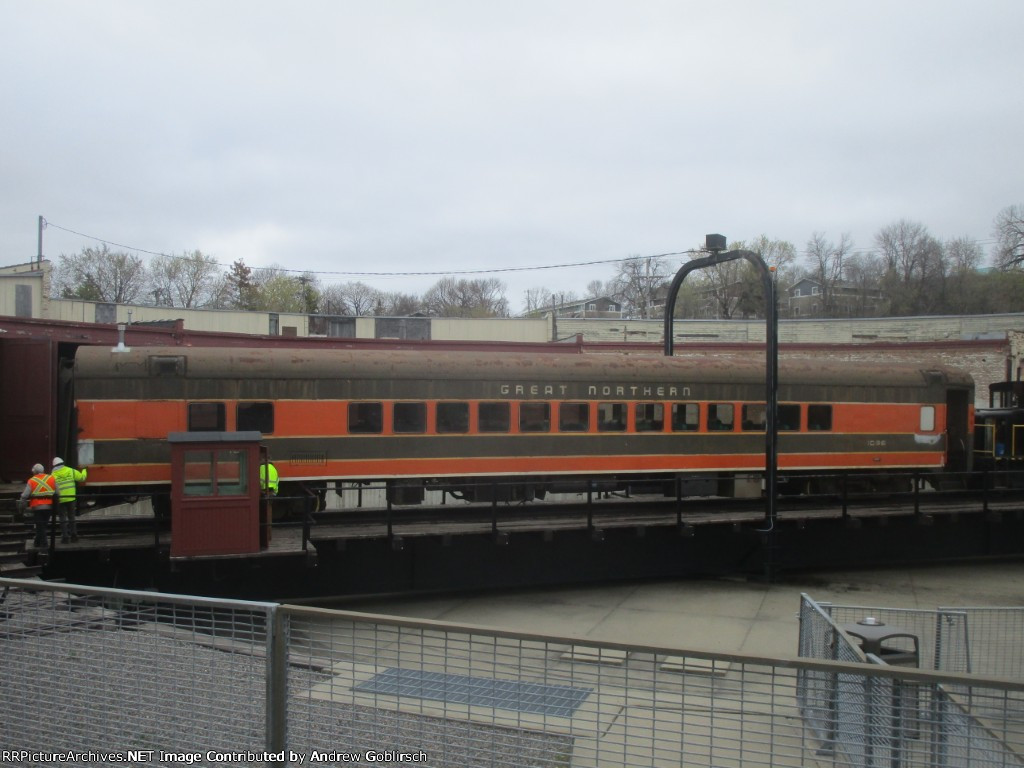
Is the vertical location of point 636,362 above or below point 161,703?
above

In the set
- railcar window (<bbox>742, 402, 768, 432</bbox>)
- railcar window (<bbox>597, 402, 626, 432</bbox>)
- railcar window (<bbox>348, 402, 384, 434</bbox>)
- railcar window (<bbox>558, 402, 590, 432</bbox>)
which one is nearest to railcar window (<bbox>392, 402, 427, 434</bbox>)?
railcar window (<bbox>348, 402, 384, 434</bbox>)

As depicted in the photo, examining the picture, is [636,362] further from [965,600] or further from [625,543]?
[965,600]

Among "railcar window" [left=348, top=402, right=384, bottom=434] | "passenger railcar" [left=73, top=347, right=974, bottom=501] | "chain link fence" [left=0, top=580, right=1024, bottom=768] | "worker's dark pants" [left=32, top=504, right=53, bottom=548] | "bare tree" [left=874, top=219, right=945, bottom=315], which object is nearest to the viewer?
"chain link fence" [left=0, top=580, right=1024, bottom=768]

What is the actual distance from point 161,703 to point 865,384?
63.1 feet

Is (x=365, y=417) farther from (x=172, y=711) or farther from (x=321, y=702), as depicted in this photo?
(x=321, y=702)

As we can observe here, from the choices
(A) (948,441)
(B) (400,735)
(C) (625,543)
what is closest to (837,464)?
(A) (948,441)

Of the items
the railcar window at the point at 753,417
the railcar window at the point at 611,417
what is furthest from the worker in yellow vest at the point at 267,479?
the railcar window at the point at 753,417

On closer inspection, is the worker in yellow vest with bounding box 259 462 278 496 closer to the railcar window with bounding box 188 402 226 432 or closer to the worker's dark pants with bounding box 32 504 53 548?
the railcar window with bounding box 188 402 226 432

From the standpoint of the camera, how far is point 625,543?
15781 millimetres

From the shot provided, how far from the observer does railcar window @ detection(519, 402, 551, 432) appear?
17.7m

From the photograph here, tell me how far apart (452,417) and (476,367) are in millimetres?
1208

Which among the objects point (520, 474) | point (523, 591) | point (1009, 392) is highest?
point (1009, 392)

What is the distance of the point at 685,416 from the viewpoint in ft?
61.7

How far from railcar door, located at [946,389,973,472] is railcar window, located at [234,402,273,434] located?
661 inches
